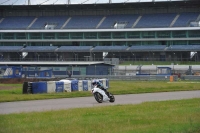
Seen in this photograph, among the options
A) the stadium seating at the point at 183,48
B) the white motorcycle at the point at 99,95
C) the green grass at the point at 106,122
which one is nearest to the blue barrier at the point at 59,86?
the white motorcycle at the point at 99,95

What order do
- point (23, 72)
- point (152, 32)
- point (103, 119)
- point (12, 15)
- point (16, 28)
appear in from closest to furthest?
point (103, 119), point (23, 72), point (152, 32), point (16, 28), point (12, 15)

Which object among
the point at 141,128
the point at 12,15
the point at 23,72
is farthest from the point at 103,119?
the point at 12,15

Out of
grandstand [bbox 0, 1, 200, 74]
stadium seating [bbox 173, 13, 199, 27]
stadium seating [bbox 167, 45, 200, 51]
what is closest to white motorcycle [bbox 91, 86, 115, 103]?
stadium seating [bbox 167, 45, 200, 51]

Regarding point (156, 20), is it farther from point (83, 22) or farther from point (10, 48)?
point (10, 48)

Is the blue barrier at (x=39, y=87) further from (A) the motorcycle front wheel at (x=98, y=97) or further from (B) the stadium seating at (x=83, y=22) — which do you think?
(B) the stadium seating at (x=83, y=22)

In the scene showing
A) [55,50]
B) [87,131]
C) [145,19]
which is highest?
[145,19]

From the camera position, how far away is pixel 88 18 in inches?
4060

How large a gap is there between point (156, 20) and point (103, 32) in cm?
1109

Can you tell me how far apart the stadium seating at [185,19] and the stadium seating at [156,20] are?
1.60m

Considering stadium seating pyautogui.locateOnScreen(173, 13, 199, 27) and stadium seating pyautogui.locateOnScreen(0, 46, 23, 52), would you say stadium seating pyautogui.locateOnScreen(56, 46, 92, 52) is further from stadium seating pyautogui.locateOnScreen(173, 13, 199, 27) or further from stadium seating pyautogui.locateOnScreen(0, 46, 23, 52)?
stadium seating pyautogui.locateOnScreen(173, 13, 199, 27)

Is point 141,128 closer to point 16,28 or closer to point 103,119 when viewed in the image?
point 103,119

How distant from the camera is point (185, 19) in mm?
94438

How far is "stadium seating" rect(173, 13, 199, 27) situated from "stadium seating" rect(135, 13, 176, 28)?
5.24 feet

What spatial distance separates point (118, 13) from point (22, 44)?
2198 cm
